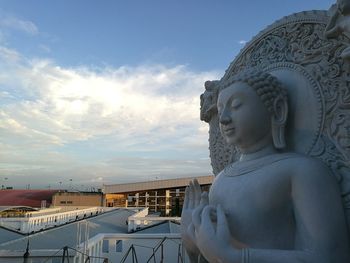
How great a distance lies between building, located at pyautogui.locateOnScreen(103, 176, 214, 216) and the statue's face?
2879 centimetres

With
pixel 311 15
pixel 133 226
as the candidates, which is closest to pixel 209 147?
pixel 311 15

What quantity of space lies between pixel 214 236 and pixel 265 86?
99 centimetres

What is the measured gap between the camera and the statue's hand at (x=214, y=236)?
1.75 metres

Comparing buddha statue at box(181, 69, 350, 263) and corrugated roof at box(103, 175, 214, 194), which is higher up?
corrugated roof at box(103, 175, 214, 194)

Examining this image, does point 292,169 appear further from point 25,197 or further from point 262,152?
point 25,197

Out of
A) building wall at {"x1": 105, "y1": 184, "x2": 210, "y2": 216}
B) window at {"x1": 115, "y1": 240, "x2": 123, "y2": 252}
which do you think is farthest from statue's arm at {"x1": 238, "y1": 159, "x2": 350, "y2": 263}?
building wall at {"x1": 105, "y1": 184, "x2": 210, "y2": 216}

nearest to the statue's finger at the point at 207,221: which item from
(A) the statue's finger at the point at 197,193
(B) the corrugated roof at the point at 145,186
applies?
(A) the statue's finger at the point at 197,193

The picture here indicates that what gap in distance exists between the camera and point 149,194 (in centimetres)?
4016

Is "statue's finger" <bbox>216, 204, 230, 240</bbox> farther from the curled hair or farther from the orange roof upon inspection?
the orange roof

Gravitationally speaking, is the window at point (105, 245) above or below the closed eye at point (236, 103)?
below

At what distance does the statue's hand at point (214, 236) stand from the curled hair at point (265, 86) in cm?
75

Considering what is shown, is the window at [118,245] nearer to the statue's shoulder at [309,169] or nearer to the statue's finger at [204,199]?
the statue's finger at [204,199]

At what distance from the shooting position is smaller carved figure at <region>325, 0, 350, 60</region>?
193 centimetres

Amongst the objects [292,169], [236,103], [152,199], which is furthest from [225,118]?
[152,199]
